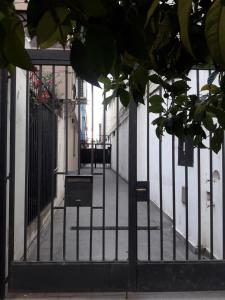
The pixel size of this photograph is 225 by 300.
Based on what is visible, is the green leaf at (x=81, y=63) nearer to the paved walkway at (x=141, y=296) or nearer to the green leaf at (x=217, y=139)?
the green leaf at (x=217, y=139)

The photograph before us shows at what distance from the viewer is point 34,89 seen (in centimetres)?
618

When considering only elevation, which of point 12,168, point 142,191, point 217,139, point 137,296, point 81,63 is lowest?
point 137,296

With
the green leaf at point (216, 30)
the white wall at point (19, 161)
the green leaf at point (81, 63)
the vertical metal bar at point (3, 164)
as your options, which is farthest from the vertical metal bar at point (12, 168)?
the green leaf at point (216, 30)

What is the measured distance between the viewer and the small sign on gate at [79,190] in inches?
182

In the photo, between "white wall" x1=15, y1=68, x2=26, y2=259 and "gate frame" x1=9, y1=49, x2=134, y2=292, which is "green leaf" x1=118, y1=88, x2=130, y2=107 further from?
"white wall" x1=15, y1=68, x2=26, y2=259

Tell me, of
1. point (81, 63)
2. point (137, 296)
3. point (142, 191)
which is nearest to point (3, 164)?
point (142, 191)

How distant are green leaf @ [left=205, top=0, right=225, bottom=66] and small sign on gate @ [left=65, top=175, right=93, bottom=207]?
385cm

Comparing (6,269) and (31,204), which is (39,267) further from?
(31,204)

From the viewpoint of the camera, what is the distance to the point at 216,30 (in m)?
0.83

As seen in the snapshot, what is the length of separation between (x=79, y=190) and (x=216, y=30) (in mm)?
3919

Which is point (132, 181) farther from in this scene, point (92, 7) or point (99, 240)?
point (92, 7)

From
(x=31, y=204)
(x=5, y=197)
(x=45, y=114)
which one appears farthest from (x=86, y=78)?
(x=45, y=114)

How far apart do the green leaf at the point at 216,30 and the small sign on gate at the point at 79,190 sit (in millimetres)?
3850

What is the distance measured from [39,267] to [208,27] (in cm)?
393
